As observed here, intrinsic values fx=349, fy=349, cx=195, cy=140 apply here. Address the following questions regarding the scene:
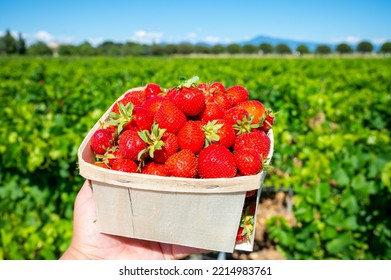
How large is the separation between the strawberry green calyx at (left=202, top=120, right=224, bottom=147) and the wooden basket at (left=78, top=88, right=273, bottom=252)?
0.22 metres

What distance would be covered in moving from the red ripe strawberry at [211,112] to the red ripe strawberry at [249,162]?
9.2 inches

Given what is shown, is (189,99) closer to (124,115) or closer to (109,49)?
(124,115)

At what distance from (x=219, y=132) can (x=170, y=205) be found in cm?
37

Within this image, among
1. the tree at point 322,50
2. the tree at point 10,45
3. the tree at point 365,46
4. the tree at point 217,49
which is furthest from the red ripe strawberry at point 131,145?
the tree at point 365,46

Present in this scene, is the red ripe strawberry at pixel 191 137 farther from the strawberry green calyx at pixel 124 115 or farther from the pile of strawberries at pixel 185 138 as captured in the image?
the strawberry green calyx at pixel 124 115

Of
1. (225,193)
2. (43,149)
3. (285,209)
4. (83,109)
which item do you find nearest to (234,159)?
(225,193)

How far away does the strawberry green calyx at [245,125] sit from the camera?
161 cm

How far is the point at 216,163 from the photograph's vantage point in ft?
4.57

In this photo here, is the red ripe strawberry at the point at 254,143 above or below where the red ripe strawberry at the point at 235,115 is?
below

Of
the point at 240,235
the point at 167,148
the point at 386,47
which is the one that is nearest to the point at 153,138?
the point at 167,148

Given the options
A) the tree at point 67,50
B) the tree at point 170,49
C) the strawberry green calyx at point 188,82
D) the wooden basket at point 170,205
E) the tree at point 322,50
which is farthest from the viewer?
the tree at point 322,50

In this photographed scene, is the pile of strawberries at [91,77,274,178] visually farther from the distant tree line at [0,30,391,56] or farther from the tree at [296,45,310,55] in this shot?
the tree at [296,45,310,55]
